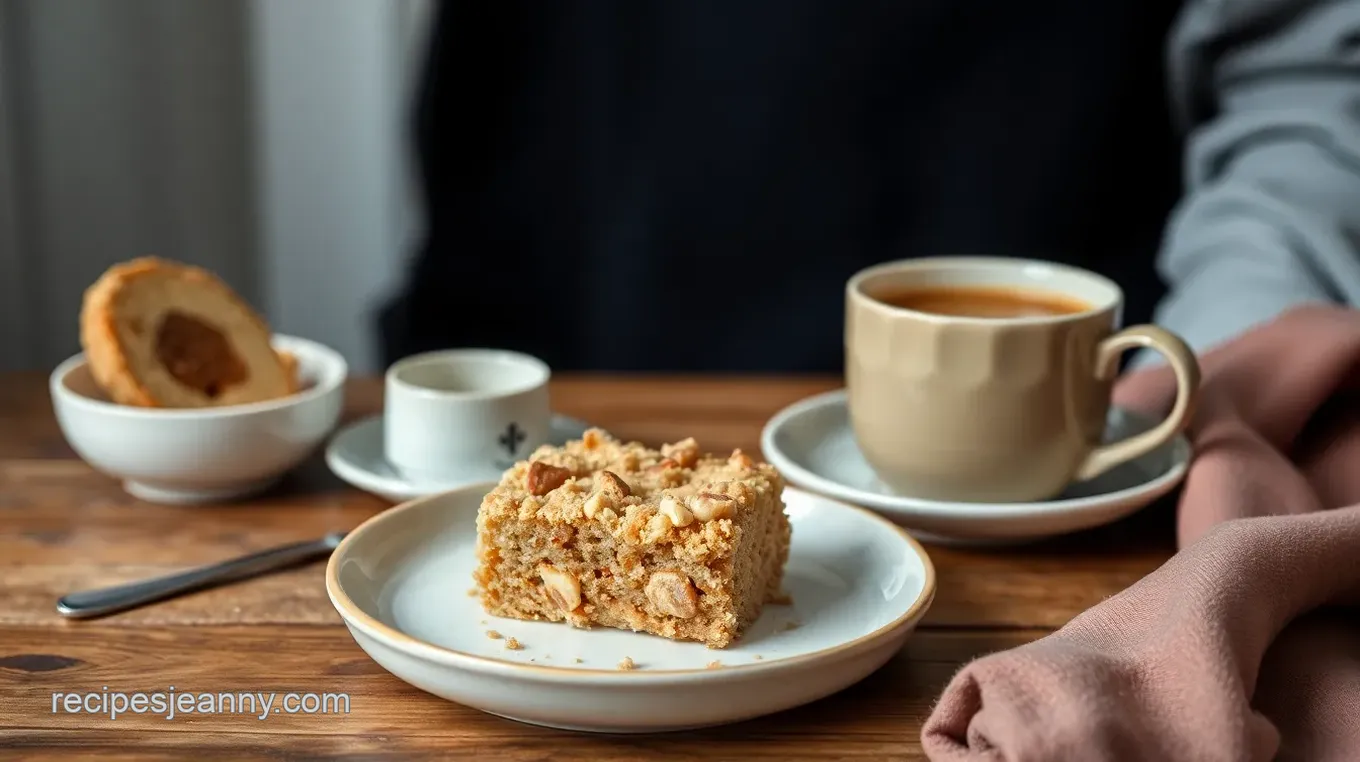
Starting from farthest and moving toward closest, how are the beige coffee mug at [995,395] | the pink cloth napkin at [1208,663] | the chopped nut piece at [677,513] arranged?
the beige coffee mug at [995,395] < the chopped nut piece at [677,513] < the pink cloth napkin at [1208,663]

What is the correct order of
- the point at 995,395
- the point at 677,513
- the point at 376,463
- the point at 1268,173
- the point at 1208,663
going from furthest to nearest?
the point at 1268,173
the point at 376,463
the point at 995,395
the point at 677,513
the point at 1208,663

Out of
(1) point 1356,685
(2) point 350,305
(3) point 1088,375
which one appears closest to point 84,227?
(2) point 350,305

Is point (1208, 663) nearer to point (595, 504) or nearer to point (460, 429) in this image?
point (595, 504)

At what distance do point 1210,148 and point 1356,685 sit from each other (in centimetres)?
102

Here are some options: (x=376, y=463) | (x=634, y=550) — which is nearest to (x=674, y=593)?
(x=634, y=550)

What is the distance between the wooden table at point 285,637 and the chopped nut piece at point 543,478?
0.15m

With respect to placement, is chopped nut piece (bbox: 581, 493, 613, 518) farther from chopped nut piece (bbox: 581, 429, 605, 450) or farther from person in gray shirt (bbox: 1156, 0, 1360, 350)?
person in gray shirt (bbox: 1156, 0, 1360, 350)

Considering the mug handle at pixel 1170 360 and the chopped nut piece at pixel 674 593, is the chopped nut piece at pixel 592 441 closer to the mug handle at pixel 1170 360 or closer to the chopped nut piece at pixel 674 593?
the chopped nut piece at pixel 674 593

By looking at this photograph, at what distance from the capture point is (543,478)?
0.85 meters

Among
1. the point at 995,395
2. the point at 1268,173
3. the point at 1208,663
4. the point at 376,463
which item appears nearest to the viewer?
the point at 1208,663

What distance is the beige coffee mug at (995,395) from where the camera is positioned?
984mm

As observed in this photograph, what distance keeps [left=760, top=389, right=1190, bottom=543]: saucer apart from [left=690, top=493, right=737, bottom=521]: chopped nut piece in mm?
229

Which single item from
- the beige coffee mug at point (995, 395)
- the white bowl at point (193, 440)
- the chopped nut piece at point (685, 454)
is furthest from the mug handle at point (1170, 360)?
the white bowl at point (193, 440)

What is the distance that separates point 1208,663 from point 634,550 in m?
0.32
